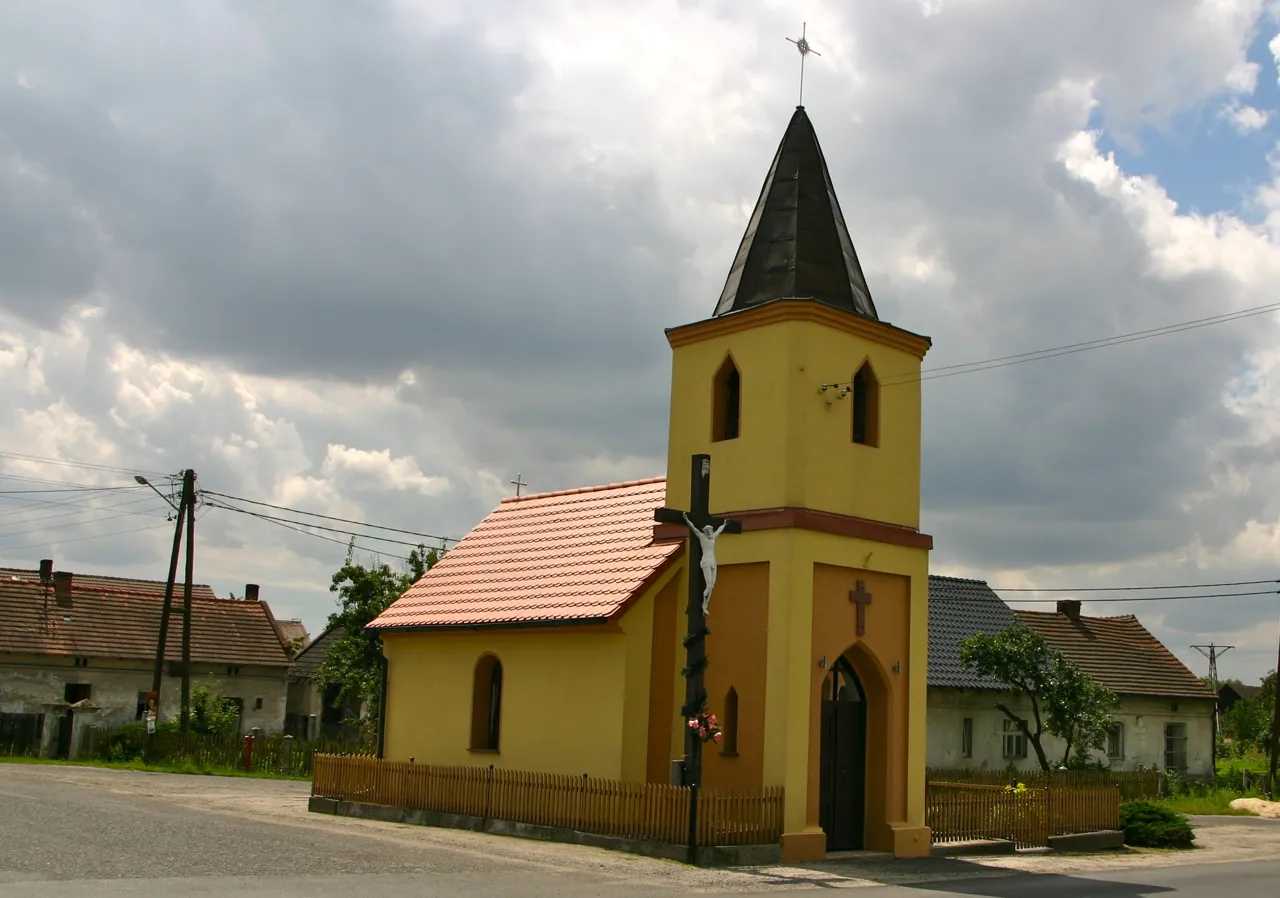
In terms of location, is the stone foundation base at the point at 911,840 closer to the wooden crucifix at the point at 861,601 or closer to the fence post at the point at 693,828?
the wooden crucifix at the point at 861,601

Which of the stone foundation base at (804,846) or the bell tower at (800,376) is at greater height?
the bell tower at (800,376)

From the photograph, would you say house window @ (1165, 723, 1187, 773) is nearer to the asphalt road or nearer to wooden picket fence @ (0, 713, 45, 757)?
the asphalt road

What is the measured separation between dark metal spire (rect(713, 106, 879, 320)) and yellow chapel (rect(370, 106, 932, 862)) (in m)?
0.04

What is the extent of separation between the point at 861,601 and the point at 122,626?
1414 inches

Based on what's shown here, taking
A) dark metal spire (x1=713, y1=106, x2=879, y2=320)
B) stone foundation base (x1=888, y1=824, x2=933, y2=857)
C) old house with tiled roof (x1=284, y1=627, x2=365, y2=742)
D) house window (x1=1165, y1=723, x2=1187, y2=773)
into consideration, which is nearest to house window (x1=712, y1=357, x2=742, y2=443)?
dark metal spire (x1=713, y1=106, x2=879, y2=320)

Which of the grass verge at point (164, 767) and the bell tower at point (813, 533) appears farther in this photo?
the grass verge at point (164, 767)

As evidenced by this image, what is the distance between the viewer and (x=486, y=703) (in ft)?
77.8

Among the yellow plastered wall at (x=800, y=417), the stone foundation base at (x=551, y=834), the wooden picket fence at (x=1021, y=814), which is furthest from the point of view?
the wooden picket fence at (x=1021, y=814)

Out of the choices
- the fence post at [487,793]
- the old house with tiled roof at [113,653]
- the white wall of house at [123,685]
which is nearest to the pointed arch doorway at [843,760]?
the fence post at [487,793]

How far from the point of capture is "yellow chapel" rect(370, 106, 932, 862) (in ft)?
63.9

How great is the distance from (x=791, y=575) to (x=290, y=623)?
90540mm

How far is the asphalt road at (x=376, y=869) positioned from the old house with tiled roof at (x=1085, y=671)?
16328 mm

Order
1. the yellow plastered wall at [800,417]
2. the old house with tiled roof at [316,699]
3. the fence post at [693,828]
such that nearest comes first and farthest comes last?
1. the fence post at [693,828]
2. the yellow plastered wall at [800,417]
3. the old house with tiled roof at [316,699]

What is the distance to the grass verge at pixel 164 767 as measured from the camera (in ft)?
120
